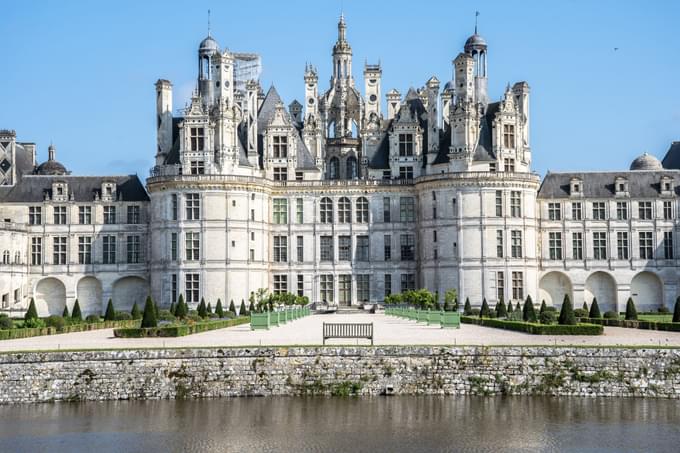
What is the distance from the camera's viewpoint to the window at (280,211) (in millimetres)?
80750

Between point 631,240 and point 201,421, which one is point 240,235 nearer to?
point 631,240

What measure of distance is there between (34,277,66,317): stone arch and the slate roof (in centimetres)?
637

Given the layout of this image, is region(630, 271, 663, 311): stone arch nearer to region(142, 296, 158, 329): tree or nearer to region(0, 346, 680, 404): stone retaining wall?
region(142, 296, 158, 329): tree

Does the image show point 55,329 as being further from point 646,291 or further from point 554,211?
point 646,291

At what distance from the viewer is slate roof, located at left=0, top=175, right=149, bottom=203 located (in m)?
80.6

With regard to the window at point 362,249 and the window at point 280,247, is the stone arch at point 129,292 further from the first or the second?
the window at point 362,249

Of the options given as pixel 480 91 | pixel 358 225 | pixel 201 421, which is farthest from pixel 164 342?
pixel 480 91

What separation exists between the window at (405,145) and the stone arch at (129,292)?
73.2 ft

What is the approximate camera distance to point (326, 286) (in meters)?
80.9

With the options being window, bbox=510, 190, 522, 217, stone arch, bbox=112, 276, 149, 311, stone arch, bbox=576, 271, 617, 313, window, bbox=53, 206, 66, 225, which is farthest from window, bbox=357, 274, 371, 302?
window, bbox=53, 206, 66, 225

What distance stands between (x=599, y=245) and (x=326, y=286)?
20853mm

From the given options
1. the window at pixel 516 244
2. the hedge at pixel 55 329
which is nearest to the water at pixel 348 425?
the hedge at pixel 55 329

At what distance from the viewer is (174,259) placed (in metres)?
76.1

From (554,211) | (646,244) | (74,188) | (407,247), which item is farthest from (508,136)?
(74,188)
